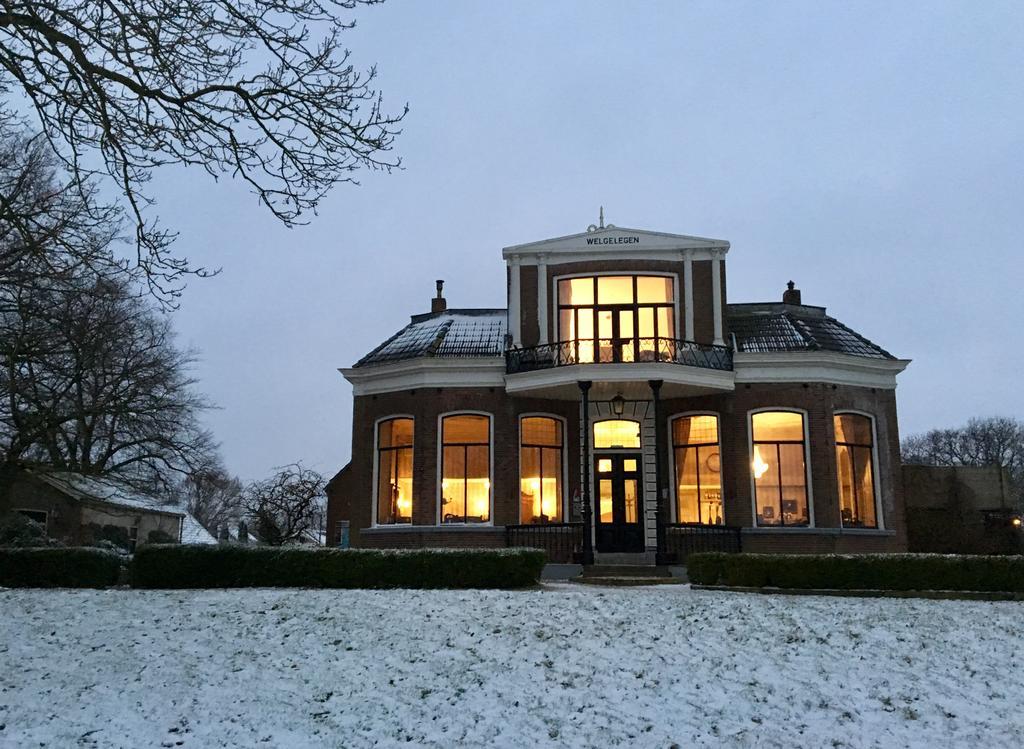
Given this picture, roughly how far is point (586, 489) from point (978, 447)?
6286 cm

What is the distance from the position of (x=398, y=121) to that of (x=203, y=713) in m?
5.90

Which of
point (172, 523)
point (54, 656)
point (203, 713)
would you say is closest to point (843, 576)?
point (203, 713)

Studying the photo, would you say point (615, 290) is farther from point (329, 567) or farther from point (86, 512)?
point (86, 512)

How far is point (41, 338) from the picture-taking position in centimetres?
1503

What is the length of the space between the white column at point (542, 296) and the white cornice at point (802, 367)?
477 cm

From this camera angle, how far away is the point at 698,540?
20.4m

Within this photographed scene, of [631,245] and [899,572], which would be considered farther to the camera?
[631,245]

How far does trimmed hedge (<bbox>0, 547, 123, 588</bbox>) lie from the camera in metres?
15.8

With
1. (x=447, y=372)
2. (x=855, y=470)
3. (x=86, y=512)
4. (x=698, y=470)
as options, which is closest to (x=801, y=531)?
(x=855, y=470)

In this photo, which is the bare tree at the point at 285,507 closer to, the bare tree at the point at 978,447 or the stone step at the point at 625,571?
the stone step at the point at 625,571

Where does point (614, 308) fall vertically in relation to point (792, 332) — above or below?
above

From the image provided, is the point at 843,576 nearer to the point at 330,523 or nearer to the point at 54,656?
the point at 54,656

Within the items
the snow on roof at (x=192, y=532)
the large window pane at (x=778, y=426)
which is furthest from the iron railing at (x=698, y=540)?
the snow on roof at (x=192, y=532)

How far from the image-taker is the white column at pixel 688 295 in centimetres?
2186
